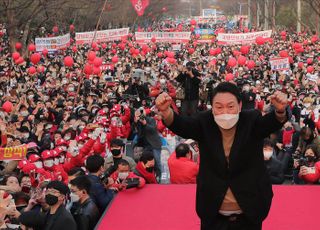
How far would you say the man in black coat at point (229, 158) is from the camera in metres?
3.02

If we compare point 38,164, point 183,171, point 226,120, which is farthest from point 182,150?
point 226,120

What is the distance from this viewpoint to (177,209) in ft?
14.5

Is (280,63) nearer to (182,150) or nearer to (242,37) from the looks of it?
(242,37)

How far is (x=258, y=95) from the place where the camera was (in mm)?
12797

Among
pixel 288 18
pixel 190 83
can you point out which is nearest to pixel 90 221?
pixel 190 83

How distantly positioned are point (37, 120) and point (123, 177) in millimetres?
5176

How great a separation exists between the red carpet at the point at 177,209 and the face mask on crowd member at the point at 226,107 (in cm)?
129

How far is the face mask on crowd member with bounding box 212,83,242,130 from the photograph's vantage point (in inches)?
118

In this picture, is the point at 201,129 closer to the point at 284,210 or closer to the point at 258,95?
the point at 284,210

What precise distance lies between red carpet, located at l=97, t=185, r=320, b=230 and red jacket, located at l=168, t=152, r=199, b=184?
32.6 inches

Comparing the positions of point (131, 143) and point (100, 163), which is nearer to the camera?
point (100, 163)

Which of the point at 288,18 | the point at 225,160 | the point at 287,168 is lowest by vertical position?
the point at 287,168

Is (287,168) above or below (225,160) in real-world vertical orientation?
below

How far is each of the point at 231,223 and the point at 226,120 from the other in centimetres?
58
